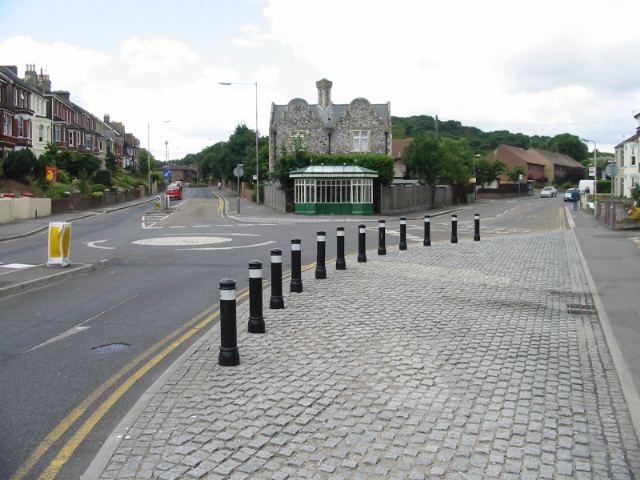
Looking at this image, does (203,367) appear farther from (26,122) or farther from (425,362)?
(26,122)

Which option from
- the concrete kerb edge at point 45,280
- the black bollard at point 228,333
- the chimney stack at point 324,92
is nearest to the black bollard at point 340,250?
the concrete kerb edge at point 45,280

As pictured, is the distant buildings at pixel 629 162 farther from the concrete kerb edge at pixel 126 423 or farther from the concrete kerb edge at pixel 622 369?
the concrete kerb edge at pixel 126 423

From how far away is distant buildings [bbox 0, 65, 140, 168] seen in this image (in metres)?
49.1

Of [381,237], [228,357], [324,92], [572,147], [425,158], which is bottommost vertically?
[228,357]

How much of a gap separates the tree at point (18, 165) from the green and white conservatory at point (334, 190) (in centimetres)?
1663

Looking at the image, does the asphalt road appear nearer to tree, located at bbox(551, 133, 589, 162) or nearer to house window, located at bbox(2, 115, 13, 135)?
house window, located at bbox(2, 115, 13, 135)

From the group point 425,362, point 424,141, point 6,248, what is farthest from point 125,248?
point 424,141

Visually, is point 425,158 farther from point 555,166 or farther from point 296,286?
point 555,166

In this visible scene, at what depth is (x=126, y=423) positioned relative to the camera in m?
4.87

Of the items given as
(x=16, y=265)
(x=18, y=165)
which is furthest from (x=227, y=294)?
(x=18, y=165)

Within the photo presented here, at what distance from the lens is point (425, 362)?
6.58 meters

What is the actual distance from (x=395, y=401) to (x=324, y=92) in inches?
1987

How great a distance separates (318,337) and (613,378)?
10.7 feet

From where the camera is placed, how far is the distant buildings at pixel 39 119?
49062 millimetres
